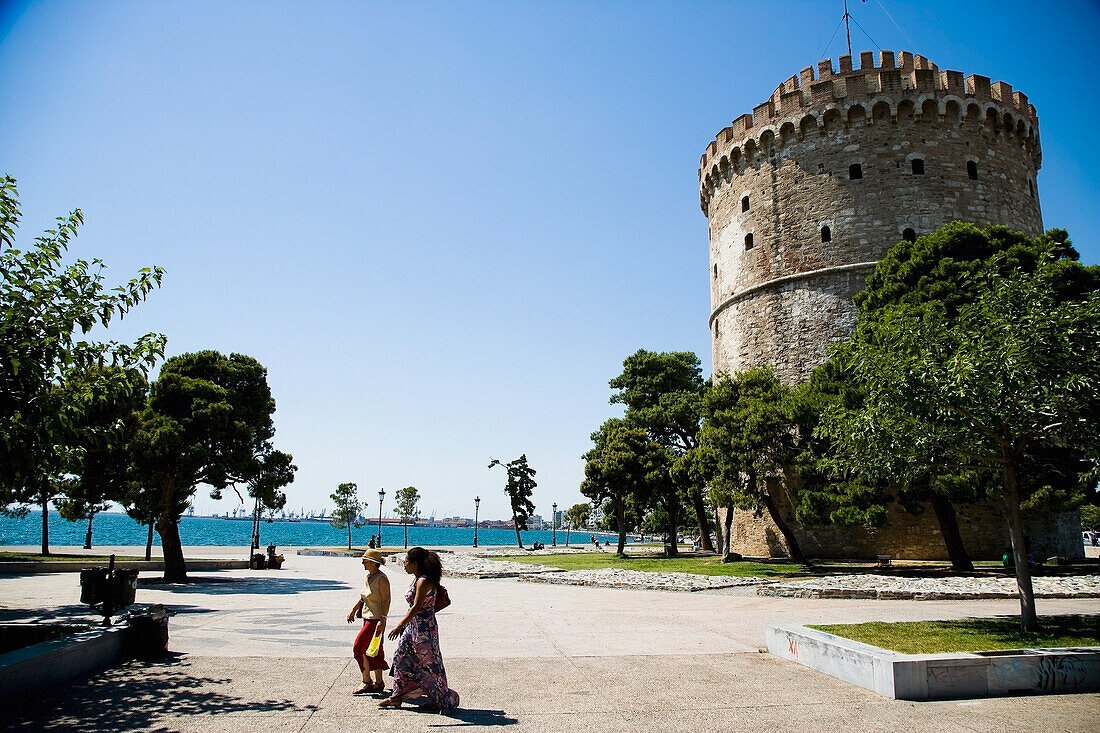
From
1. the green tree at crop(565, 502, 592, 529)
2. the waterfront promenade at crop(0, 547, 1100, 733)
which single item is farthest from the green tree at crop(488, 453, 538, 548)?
the waterfront promenade at crop(0, 547, 1100, 733)

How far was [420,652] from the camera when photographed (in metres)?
6.55

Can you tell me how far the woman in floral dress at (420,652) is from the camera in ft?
21.2

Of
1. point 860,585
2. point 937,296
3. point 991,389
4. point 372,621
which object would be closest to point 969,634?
point 991,389

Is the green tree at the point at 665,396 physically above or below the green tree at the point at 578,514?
above

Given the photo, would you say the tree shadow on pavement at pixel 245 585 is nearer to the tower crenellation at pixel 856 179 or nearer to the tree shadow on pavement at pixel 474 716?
the tree shadow on pavement at pixel 474 716

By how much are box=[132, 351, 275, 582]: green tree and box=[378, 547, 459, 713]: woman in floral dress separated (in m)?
16.0

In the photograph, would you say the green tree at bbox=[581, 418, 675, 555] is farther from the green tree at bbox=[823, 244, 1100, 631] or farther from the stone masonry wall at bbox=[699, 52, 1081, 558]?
the green tree at bbox=[823, 244, 1100, 631]

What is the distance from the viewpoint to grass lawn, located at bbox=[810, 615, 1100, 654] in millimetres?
8375

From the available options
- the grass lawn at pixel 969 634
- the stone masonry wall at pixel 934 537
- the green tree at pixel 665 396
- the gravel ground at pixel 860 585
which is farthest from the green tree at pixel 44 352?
the green tree at pixel 665 396

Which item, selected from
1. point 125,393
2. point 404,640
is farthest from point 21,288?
point 404,640

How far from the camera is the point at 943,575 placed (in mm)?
20781

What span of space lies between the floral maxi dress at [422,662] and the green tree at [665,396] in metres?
31.3

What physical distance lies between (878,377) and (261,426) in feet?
Result: 65.1

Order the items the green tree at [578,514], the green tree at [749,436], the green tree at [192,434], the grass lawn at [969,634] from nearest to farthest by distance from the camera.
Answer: the grass lawn at [969,634] < the green tree at [192,434] < the green tree at [749,436] < the green tree at [578,514]
